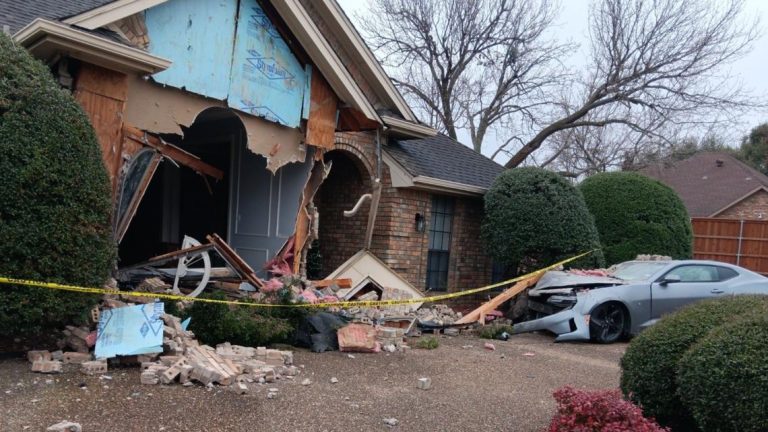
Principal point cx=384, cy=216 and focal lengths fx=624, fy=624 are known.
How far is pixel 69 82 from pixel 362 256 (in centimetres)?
534

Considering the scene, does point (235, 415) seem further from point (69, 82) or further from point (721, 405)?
point (69, 82)

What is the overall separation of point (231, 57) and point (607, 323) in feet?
23.3

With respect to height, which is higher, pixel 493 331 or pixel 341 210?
pixel 341 210

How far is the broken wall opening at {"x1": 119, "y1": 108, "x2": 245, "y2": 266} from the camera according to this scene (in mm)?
11470

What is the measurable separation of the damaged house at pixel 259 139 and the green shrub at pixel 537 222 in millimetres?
1022

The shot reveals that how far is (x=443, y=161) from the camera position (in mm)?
14078

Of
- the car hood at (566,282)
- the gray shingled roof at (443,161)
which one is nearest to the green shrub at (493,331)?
the car hood at (566,282)

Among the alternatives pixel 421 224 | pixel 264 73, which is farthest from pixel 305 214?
pixel 421 224

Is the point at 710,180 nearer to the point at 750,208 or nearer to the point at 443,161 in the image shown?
the point at 750,208

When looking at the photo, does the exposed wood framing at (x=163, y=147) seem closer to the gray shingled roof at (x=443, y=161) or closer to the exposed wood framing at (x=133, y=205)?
the exposed wood framing at (x=133, y=205)

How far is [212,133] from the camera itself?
11.6 meters

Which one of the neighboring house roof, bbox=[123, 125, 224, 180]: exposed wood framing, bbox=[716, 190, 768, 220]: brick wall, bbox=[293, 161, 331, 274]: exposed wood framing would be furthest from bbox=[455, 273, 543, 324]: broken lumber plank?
bbox=[716, 190, 768, 220]: brick wall

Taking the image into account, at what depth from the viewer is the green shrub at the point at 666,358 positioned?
4.85m

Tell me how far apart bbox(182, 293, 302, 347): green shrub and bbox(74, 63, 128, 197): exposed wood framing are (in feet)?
5.87
